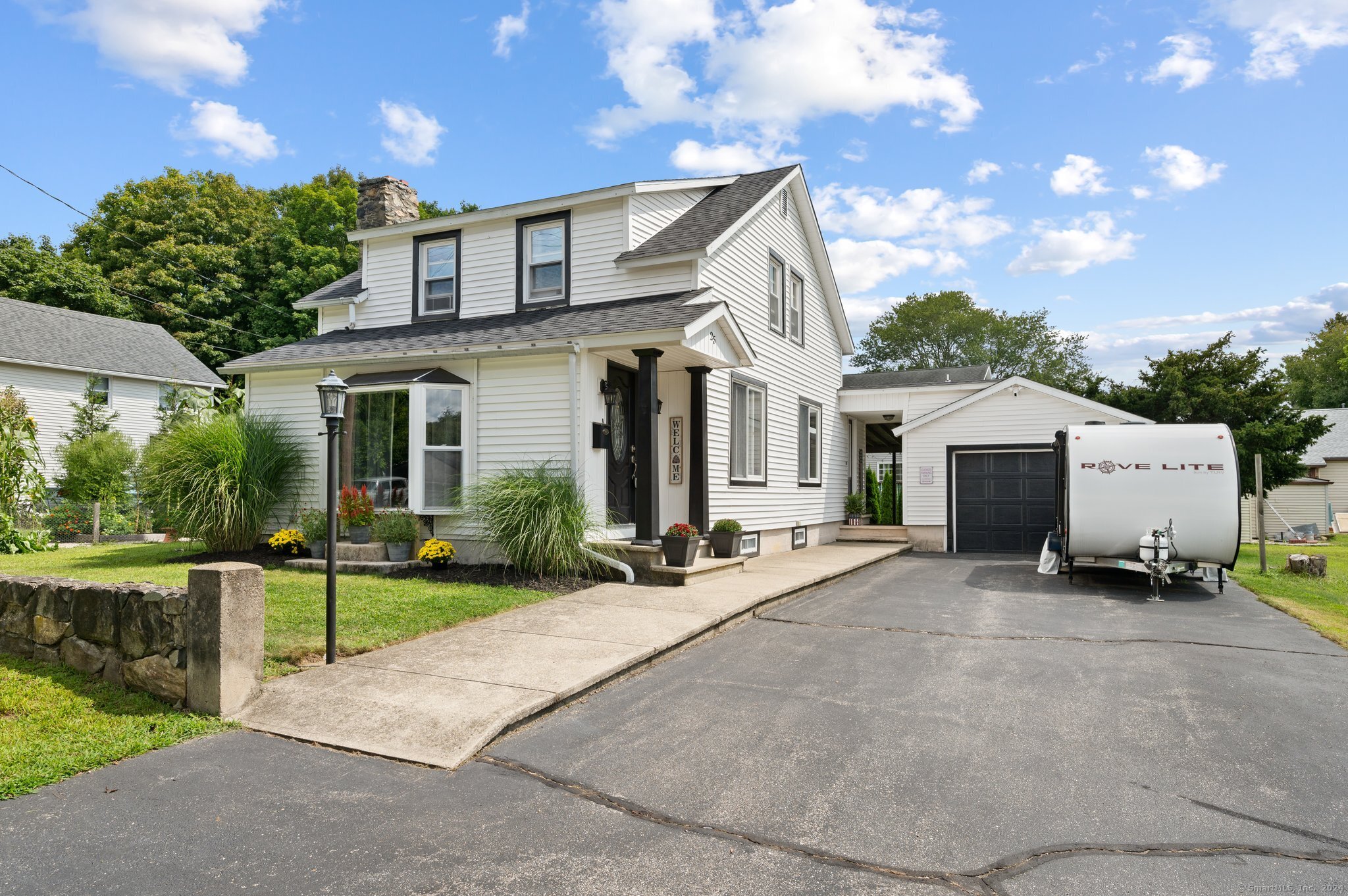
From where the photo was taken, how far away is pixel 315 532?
1064cm

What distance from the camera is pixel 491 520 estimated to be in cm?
984

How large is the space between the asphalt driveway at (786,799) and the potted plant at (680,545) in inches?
156

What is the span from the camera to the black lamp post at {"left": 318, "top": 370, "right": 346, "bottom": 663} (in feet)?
19.2

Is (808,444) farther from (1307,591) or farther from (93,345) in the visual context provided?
(93,345)

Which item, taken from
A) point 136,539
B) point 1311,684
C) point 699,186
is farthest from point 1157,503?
point 136,539

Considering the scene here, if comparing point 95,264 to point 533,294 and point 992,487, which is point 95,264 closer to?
point 533,294

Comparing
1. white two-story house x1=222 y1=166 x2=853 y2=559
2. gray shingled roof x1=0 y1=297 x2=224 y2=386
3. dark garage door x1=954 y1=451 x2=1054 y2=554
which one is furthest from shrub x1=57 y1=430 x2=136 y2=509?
dark garage door x1=954 y1=451 x2=1054 y2=554

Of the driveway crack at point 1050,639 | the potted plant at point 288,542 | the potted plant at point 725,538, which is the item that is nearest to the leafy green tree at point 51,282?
the potted plant at point 288,542

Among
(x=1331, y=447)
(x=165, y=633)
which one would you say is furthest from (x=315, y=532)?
(x=1331, y=447)

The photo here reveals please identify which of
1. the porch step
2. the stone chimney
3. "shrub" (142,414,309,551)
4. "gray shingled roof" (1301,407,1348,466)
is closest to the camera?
"shrub" (142,414,309,551)

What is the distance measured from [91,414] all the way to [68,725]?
977 inches

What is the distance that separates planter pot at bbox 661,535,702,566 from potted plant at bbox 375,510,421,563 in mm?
3363

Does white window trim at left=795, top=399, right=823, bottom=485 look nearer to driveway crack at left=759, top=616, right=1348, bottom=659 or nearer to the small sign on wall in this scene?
the small sign on wall

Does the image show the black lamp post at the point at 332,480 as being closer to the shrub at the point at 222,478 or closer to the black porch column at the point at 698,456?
the shrub at the point at 222,478
